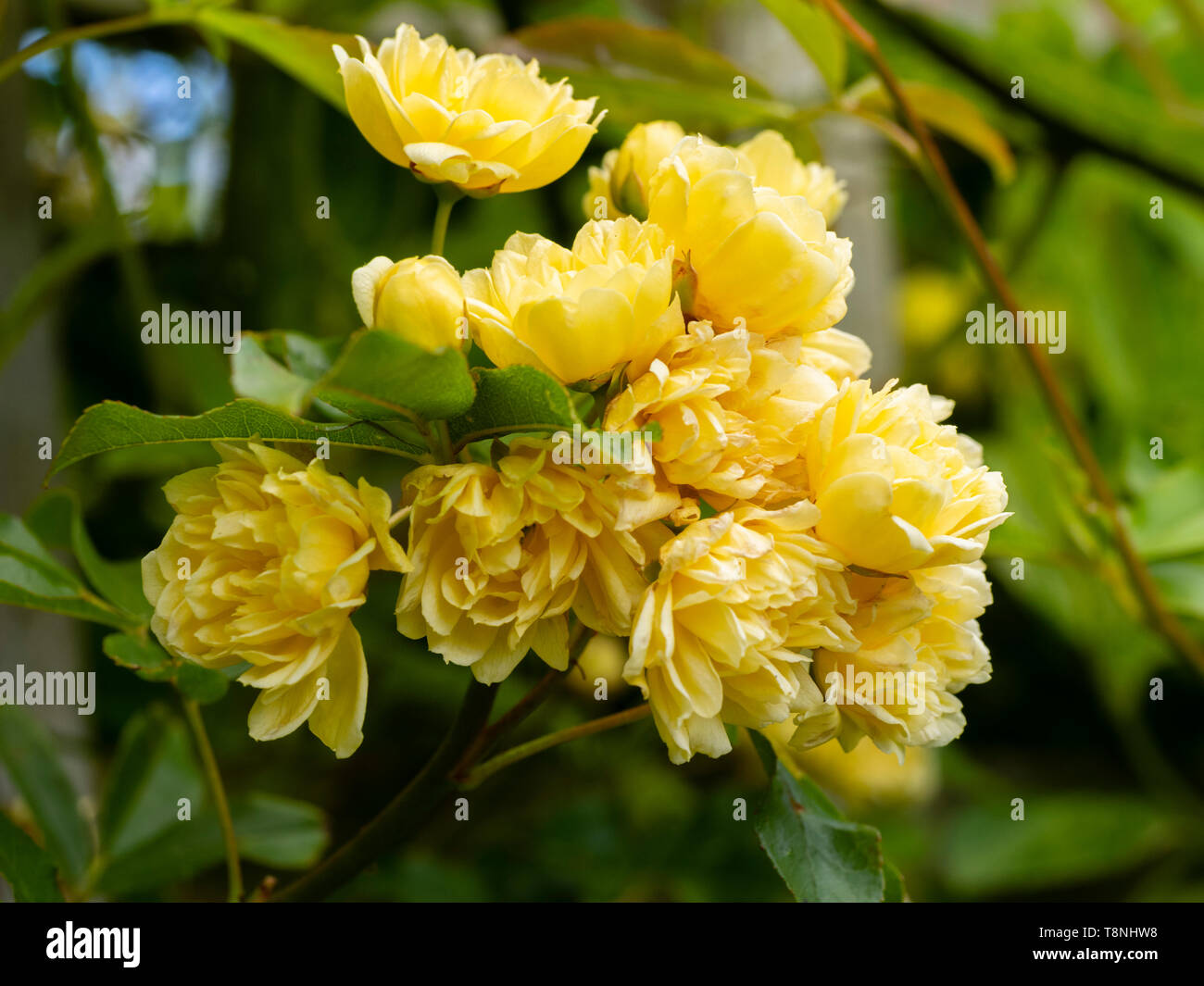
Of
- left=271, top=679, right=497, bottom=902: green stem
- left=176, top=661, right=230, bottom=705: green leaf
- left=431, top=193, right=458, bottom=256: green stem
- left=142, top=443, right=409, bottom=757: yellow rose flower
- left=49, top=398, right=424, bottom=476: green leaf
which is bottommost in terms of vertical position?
left=271, top=679, right=497, bottom=902: green stem

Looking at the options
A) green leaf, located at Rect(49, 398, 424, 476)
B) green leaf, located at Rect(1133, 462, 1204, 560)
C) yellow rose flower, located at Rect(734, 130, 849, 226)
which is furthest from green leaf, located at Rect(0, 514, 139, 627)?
green leaf, located at Rect(1133, 462, 1204, 560)

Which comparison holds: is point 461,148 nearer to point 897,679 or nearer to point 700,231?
point 700,231

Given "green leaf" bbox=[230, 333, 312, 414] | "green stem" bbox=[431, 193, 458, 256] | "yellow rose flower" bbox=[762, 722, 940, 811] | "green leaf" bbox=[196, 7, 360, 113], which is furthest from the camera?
"yellow rose flower" bbox=[762, 722, 940, 811]

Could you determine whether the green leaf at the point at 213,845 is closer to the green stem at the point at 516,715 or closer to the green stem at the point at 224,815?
the green stem at the point at 224,815

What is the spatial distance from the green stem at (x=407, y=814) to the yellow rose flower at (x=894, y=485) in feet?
0.46

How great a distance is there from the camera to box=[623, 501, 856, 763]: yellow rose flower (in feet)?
0.96

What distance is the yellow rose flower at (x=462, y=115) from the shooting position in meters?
0.33

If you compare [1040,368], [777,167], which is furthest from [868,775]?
[777,167]

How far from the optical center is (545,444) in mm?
301

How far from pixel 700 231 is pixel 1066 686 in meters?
1.27

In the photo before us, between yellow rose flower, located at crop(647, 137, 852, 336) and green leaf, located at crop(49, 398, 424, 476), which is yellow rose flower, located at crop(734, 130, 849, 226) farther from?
green leaf, located at crop(49, 398, 424, 476)

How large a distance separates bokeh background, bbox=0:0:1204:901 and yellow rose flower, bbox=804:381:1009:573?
202 mm

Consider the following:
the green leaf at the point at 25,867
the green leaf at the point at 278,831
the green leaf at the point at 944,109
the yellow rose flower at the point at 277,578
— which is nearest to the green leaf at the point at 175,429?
the yellow rose flower at the point at 277,578
